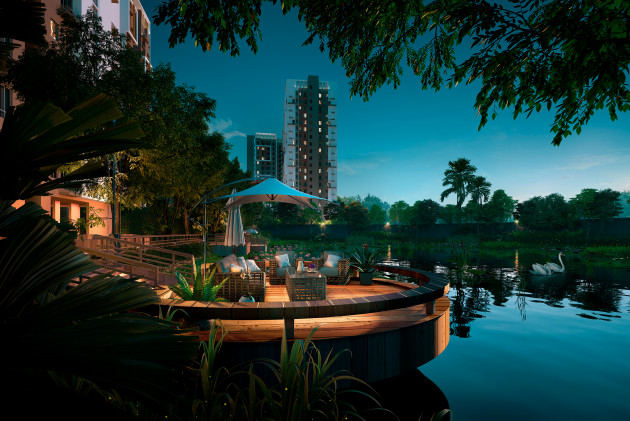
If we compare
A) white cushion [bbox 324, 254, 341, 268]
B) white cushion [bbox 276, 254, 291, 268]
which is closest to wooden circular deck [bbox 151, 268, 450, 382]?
white cushion [bbox 324, 254, 341, 268]

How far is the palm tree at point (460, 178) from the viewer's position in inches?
1692

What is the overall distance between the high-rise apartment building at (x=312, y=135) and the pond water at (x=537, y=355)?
249 ft

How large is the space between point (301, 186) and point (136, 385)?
87.2 metres

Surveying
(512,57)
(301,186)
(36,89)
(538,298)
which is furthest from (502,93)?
(301,186)

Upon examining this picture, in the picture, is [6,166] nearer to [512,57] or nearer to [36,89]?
[512,57]

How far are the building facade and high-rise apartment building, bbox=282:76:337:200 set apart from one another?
2125 inches

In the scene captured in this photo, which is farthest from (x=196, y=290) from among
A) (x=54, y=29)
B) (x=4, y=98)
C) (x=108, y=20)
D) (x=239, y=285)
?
(x=108, y=20)

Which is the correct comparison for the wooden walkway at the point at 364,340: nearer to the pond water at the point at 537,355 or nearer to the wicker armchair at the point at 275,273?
the pond water at the point at 537,355

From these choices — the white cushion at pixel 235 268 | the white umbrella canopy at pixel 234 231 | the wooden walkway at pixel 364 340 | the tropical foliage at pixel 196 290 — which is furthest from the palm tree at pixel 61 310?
the white umbrella canopy at pixel 234 231

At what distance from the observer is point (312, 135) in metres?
89.1

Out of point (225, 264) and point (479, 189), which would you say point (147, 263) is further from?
point (479, 189)

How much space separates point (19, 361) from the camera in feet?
2.28

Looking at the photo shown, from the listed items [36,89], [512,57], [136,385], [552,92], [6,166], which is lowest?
[136,385]

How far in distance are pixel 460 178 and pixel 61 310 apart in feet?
157
